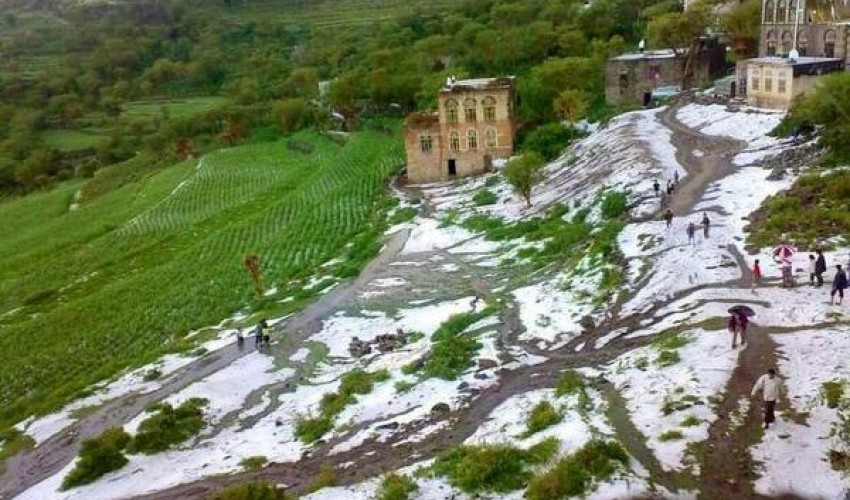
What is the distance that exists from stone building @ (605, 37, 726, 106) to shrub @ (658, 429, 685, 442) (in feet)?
198

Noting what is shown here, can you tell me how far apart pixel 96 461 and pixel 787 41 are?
65.7 metres

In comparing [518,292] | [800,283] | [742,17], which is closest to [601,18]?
[742,17]

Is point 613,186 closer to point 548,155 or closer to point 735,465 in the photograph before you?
point 548,155

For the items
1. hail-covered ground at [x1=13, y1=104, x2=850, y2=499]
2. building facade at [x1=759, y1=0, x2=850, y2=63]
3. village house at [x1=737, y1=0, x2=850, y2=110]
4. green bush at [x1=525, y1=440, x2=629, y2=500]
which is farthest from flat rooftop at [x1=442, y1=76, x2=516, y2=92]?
green bush at [x1=525, y1=440, x2=629, y2=500]

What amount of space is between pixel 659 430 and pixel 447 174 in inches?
2049

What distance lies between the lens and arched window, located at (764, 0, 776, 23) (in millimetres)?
74312

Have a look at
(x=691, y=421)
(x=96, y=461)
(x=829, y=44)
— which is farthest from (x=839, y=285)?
(x=829, y=44)

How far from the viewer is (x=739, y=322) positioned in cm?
2664

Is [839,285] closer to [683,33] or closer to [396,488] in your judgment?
[396,488]

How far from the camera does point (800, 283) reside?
3031 cm

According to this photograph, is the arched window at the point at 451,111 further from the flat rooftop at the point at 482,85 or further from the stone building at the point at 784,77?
the stone building at the point at 784,77

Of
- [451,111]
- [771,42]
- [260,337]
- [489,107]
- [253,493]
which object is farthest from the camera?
[771,42]

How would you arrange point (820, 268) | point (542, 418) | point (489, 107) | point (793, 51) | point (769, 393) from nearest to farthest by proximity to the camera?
1. point (769, 393)
2. point (542, 418)
3. point (820, 268)
4. point (793, 51)
5. point (489, 107)

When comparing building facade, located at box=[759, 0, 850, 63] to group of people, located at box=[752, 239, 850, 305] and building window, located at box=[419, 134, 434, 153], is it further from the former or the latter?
group of people, located at box=[752, 239, 850, 305]
